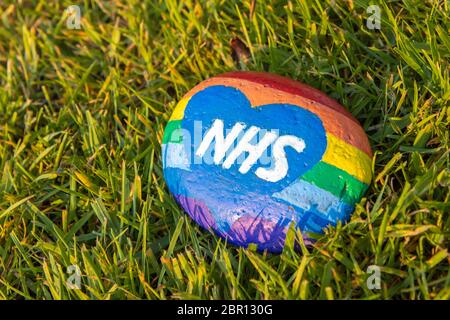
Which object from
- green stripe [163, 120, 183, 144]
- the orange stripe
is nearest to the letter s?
the orange stripe

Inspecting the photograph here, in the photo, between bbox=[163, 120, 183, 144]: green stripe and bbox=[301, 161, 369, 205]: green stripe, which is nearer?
bbox=[301, 161, 369, 205]: green stripe

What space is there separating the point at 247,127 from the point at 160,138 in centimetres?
42

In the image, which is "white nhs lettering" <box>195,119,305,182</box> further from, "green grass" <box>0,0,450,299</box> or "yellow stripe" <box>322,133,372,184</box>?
"green grass" <box>0,0,450,299</box>

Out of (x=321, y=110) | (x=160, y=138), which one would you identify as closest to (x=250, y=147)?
(x=321, y=110)

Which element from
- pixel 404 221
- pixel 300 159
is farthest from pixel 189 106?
pixel 404 221

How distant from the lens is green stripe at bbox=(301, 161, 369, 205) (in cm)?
179

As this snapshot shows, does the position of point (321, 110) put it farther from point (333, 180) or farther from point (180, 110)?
point (180, 110)

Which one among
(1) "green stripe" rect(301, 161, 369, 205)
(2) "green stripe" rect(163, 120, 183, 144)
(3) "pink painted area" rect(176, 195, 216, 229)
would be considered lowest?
(3) "pink painted area" rect(176, 195, 216, 229)

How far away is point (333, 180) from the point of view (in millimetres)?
1801

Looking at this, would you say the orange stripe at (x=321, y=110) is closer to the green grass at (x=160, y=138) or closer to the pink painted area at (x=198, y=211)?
the green grass at (x=160, y=138)

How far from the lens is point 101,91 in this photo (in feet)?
7.77

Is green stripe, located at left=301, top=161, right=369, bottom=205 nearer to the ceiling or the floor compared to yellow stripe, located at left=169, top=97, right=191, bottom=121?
nearer to the floor
